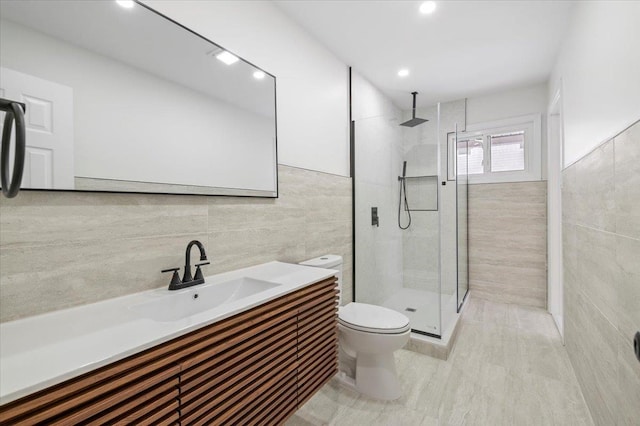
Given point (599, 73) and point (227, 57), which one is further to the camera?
point (227, 57)

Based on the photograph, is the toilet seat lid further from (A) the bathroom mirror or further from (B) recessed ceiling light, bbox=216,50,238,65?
(B) recessed ceiling light, bbox=216,50,238,65

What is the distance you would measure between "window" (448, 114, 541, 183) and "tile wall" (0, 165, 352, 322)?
7.84 feet

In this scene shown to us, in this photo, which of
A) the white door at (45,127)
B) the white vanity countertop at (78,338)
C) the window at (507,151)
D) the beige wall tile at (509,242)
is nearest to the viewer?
the white vanity countertop at (78,338)

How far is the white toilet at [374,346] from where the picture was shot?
1.76 meters

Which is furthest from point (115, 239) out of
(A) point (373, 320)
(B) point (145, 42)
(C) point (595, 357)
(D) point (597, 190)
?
(C) point (595, 357)

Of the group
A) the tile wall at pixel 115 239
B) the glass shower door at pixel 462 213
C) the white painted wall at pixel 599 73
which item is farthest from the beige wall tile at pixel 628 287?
the glass shower door at pixel 462 213

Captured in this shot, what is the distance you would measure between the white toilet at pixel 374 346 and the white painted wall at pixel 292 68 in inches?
45.8

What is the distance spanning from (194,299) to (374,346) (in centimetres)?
108

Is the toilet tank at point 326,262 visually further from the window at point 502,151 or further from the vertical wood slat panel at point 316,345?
the window at point 502,151

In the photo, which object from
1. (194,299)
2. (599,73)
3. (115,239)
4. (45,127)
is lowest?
(194,299)

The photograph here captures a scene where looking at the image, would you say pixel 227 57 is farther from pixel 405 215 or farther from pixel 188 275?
pixel 405 215

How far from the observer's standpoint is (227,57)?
1.66 meters

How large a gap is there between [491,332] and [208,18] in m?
3.25

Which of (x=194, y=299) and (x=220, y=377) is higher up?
(x=194, y=299)
